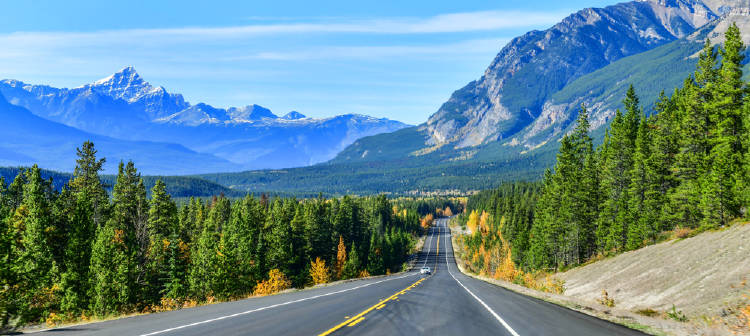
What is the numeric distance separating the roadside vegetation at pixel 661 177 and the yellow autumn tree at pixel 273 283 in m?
32.6

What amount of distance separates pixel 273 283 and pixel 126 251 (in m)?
24.4

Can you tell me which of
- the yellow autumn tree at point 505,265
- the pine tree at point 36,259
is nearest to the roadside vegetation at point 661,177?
the yellow autumn tree at point 505,265

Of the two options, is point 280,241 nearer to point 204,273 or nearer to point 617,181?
point 204,273

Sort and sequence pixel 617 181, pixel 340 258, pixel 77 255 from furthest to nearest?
pixel 340 258 → pixel 617 181 → pixel 77 255

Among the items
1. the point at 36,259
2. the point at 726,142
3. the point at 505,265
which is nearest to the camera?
the point at 36,259

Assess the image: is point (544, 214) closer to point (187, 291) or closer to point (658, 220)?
point (658, 220)

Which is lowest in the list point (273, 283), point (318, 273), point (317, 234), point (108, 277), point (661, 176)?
point (318, 273)

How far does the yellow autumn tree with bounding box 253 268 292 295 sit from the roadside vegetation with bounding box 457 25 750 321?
32.6 metres

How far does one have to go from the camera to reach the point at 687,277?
24.8 metres

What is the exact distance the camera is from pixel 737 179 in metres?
32.3

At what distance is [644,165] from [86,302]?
55.8 metres

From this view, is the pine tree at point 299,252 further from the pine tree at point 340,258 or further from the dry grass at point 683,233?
the dry grass at point 683,233

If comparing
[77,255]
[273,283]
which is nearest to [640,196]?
[273,283]

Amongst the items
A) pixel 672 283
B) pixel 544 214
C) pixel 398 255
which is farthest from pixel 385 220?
pixel 672 283
